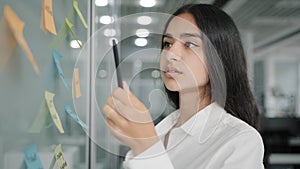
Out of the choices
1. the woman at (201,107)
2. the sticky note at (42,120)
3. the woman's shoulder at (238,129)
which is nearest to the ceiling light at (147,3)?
the woman at (201,107)

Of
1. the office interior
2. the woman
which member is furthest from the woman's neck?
the office interior

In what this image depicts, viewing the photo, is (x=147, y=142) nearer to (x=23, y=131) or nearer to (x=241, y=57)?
(x=23, y=131)

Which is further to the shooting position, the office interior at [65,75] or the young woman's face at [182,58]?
the young woman's face at [182,58]

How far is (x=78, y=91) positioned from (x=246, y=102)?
0.39m

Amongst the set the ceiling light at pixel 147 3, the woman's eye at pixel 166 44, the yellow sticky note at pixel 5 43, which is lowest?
the yellow sticky note at pixel 5 43

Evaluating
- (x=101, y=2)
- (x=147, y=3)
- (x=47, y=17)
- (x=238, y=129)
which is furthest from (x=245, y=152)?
(x=147, y=3)

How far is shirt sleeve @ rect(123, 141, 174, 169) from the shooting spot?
48cm

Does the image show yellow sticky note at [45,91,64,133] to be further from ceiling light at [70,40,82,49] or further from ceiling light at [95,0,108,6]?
ceiling light at [95,0,108,6]

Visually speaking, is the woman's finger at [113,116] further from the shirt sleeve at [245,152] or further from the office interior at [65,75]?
the shirt sleeve at [245,152]

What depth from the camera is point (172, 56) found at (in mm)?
489

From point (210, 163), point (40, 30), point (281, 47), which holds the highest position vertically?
point (281, 47)

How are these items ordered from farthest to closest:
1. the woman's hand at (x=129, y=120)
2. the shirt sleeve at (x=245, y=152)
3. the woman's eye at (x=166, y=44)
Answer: the shirt sleeve at (x=245, y=152), the woman's eye at (x=166, y=44), the woman's hand at (x=129, y=120)

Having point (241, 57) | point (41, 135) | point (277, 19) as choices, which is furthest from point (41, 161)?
point (277, 19)

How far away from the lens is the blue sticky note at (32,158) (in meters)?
0.37
